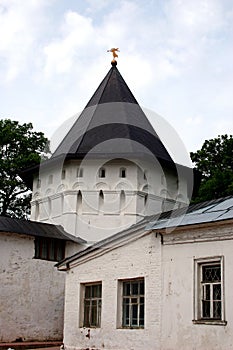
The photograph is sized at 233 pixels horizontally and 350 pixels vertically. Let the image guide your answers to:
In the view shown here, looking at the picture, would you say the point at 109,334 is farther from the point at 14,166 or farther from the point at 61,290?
the point at 14,166

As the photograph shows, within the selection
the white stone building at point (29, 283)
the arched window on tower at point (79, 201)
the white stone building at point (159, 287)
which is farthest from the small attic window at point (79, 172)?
the white stone building at point (159, 287)

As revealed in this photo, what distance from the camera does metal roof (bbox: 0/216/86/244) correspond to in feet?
57.0

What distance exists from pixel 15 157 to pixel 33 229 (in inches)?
403

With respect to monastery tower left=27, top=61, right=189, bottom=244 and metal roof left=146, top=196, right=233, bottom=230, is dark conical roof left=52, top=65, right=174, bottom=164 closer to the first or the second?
monastery tower left=27, top=61, right=189, bottom=244

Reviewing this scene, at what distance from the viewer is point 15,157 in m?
27.8

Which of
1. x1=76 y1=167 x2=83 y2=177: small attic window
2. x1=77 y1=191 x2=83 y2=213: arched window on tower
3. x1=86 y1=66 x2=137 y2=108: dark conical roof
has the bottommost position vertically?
x1=77 y1=191 x2=83 y2=213: arched window on tower

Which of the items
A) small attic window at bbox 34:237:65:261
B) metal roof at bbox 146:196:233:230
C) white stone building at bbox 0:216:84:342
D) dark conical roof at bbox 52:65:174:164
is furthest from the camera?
dark conical roof at bbox 52:65:174:164

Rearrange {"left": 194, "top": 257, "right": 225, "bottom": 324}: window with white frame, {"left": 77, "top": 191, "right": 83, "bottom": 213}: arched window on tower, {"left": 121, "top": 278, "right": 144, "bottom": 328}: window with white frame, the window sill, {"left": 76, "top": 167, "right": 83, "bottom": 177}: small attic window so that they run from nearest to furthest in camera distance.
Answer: the window sill
{"left": 194, "top": 257, "right": 225, "bottom": 324}: window with white frame
{"left": 121, "top": 278, "right": 144, "bottom": 328}: window with white frame
{"left": 77, "top": 191, "right": 83, "bottom": 213}: arched window on tower
{"left": 76, "top": 167, "right": 83, "bottom": 177}: small attic window

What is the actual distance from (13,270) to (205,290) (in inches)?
306

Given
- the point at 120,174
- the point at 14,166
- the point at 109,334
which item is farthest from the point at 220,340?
the point at 14,166

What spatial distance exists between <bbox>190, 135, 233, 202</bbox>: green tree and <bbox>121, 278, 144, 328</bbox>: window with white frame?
39.3 feet

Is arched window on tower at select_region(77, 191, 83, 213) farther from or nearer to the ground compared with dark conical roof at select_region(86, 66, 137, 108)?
nearer to the ground

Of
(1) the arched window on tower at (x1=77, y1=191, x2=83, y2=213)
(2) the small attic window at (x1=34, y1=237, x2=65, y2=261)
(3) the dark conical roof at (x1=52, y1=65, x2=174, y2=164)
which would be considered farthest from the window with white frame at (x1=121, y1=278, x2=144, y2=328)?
(3) the dark conical roof at (x1=52, y1=65, x2=174, y2=164)

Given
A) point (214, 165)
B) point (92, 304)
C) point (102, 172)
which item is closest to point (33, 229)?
point (102, 172)
